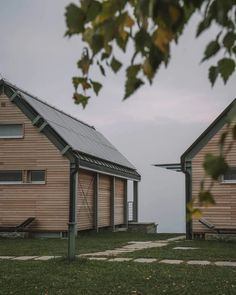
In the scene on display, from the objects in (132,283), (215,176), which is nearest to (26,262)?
(132,283)

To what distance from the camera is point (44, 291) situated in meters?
8.02

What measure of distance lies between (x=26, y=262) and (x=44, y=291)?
3543mm

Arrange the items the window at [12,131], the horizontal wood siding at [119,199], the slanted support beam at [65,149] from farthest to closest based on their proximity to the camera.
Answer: the horizontal wood siding at [119,199] → the window at [12,131] → the slanted support beam at [65,149]

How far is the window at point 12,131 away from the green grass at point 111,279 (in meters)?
12.7

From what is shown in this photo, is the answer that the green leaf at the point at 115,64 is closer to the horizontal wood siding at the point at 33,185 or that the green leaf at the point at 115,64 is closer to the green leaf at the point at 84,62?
the green leaf at the point at 84,62

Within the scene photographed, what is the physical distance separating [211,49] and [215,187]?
Result: 19.1 metres

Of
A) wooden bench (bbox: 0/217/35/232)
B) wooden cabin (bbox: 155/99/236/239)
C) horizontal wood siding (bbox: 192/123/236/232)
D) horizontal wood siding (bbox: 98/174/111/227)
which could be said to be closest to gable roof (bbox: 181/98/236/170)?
wooden cabin (bbox: 155/99/236/239)

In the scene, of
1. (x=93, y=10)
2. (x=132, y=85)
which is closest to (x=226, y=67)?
(x=132, y=85)

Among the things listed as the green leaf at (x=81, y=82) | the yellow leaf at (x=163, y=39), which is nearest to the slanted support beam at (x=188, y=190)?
the green leaf at (x=81, y=82)

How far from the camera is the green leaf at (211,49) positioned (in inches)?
76.6

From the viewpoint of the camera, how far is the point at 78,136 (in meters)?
26.7

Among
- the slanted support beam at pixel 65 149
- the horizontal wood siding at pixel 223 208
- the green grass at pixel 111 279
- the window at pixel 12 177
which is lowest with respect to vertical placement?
the green grass at pixel 111 279

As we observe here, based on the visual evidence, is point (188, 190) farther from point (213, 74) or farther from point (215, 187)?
point (213, 74)

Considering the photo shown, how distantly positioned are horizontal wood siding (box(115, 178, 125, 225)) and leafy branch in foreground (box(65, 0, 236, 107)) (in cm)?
2696
